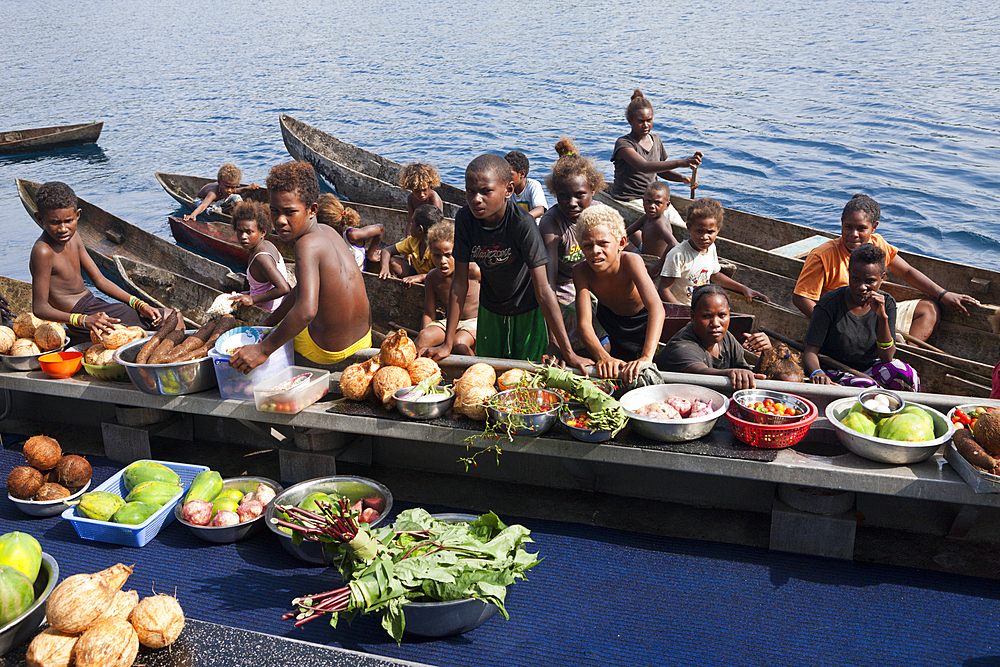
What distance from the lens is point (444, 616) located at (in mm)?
3242

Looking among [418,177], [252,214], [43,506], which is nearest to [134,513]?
[43,506]

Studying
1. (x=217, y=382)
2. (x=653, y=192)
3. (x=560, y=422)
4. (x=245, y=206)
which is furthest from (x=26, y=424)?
(x=653, y=192)

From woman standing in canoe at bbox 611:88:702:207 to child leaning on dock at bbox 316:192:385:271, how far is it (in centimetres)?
316

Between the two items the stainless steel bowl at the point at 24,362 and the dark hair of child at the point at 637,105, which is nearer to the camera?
the stainless steel bowl at the point at 24,362

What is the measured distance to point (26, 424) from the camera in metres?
5.83

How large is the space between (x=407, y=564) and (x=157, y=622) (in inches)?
40.5

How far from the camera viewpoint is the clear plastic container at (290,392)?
4.42m

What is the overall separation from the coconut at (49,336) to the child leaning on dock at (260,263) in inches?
67.6

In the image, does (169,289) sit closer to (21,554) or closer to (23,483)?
(23,483)

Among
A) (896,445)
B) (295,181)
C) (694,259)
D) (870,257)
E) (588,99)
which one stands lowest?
(896,445)

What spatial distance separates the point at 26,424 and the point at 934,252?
46.6ft

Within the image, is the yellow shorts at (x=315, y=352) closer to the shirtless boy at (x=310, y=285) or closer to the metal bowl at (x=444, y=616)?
the shirtless boy at (x=310, y=285)

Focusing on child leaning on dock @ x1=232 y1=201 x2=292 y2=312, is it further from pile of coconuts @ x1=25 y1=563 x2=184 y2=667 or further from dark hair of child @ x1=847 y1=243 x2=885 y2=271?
dark hair of child @ x1=847 y1=243 x2=885 y2=271

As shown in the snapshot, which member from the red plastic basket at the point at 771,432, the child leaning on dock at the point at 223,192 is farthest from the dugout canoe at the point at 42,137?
the red plastic basket at the point at 771,432
